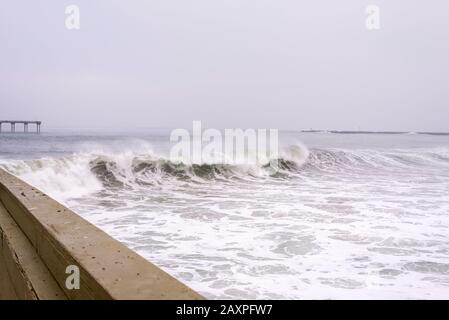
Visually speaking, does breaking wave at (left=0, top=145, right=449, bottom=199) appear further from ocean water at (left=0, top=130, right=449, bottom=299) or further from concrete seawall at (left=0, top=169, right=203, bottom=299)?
concrete seawall at (left=0, top=169, right=203, bottom=299)

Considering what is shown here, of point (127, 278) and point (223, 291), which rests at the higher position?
point (127, 278)

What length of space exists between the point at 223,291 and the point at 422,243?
3.28 metres

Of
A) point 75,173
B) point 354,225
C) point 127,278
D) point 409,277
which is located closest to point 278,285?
point 409,277

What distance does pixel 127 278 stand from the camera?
1.28 m

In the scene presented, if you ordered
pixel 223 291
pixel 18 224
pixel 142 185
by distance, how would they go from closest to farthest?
pixel 18 224, pixel 223 291, pixel 142 185

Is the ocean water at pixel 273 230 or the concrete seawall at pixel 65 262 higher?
the concrete seawall at pixel 65 262

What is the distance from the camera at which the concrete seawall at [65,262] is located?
1.23m

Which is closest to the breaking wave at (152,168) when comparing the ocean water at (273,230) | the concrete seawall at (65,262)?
the ocean water at (273,230)

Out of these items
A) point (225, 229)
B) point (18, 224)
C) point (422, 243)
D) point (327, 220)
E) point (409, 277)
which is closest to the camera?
point (18, 224)

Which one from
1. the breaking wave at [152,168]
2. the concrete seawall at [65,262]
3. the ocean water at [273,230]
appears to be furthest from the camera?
the breaking wave at [152,168]

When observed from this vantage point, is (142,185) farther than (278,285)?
Yes

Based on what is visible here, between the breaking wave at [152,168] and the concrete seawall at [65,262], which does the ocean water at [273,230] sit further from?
the concrete seawall at [65,262]

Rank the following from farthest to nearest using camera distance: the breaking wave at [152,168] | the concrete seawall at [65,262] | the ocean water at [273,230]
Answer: the breaking wave at [152,168] < the ocean water at [273,230] < the concrete seawall at [65,262]

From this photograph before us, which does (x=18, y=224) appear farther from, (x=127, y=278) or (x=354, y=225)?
(x=354, y=225)
